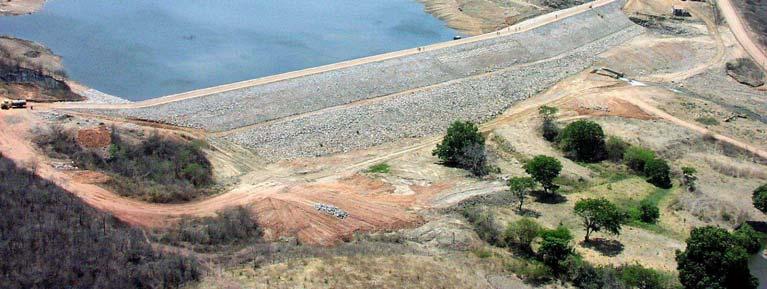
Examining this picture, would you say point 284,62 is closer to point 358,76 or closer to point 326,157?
point 358,76

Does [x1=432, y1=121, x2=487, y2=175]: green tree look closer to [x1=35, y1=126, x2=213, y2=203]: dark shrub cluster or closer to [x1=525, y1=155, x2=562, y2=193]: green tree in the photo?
[x1=525, y1=155, x2=562, y2=193]: green tree

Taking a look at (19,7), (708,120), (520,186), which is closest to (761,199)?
(520,186)

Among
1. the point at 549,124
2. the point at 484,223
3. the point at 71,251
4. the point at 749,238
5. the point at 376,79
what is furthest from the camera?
the point at 376,79

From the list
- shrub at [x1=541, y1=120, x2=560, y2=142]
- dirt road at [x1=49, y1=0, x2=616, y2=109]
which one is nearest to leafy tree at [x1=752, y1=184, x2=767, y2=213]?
shrub at [x1=541, y1=120, x2=560, y2=142]

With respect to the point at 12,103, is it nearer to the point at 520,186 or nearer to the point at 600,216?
the point at 520,186

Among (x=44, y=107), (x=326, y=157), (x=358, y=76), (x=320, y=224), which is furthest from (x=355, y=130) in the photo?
(x=44, y=107)

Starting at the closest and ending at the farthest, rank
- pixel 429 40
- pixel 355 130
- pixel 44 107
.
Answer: pixel 44 107, pixel 355 130, pixel 429 40

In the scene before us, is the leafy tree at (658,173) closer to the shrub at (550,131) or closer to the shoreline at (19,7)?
the shrub at (550,131)
